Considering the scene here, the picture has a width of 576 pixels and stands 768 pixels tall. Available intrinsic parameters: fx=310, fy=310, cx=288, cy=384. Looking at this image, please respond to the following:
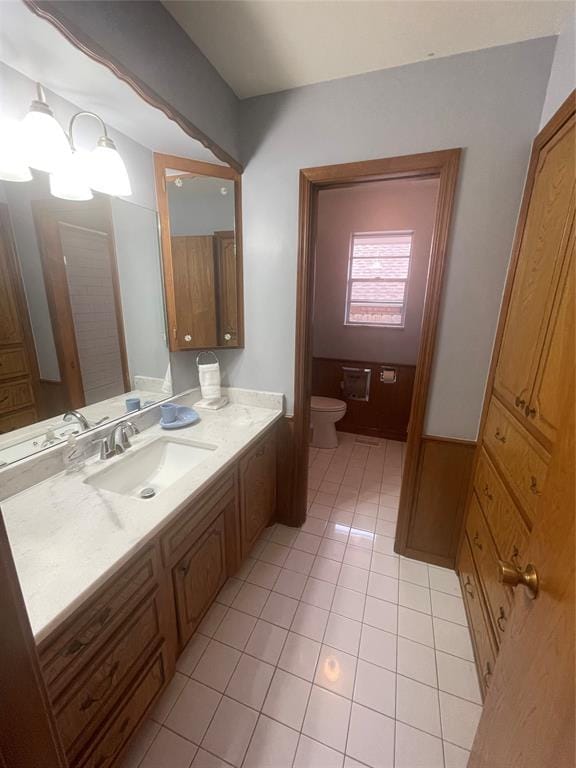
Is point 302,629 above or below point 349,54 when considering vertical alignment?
below

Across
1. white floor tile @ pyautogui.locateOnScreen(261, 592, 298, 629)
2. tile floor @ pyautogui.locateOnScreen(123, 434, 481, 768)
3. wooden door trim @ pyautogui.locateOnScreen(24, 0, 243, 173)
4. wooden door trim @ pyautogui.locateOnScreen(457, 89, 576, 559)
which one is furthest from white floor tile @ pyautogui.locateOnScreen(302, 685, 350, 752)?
wooden door trim @ pyautogui.locateOnScreen(24, 0, 243, 173)

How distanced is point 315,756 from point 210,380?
1.64 meters

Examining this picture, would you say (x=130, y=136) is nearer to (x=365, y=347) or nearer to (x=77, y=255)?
(x=77, y=255)

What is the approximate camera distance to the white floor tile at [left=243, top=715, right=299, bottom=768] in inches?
40.5

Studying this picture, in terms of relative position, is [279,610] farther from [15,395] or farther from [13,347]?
[13,347]

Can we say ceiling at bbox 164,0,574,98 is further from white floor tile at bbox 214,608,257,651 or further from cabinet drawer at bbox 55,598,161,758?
white floor tile at bbox 214,608,257,651

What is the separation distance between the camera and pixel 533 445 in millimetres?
1021

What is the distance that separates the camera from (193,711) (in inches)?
45.3

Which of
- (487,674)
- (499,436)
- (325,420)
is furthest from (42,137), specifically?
(325,420)

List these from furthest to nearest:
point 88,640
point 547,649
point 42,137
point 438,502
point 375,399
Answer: point 375,399
point 438,502
point 42,137
point 88,640
point 547,649

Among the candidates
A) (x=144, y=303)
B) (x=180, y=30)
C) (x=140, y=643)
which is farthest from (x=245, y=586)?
(x=180, y=30)

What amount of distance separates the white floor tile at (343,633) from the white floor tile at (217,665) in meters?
0.42

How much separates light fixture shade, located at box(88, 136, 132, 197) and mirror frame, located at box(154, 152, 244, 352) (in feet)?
1.01

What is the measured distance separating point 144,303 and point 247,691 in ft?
5.77
